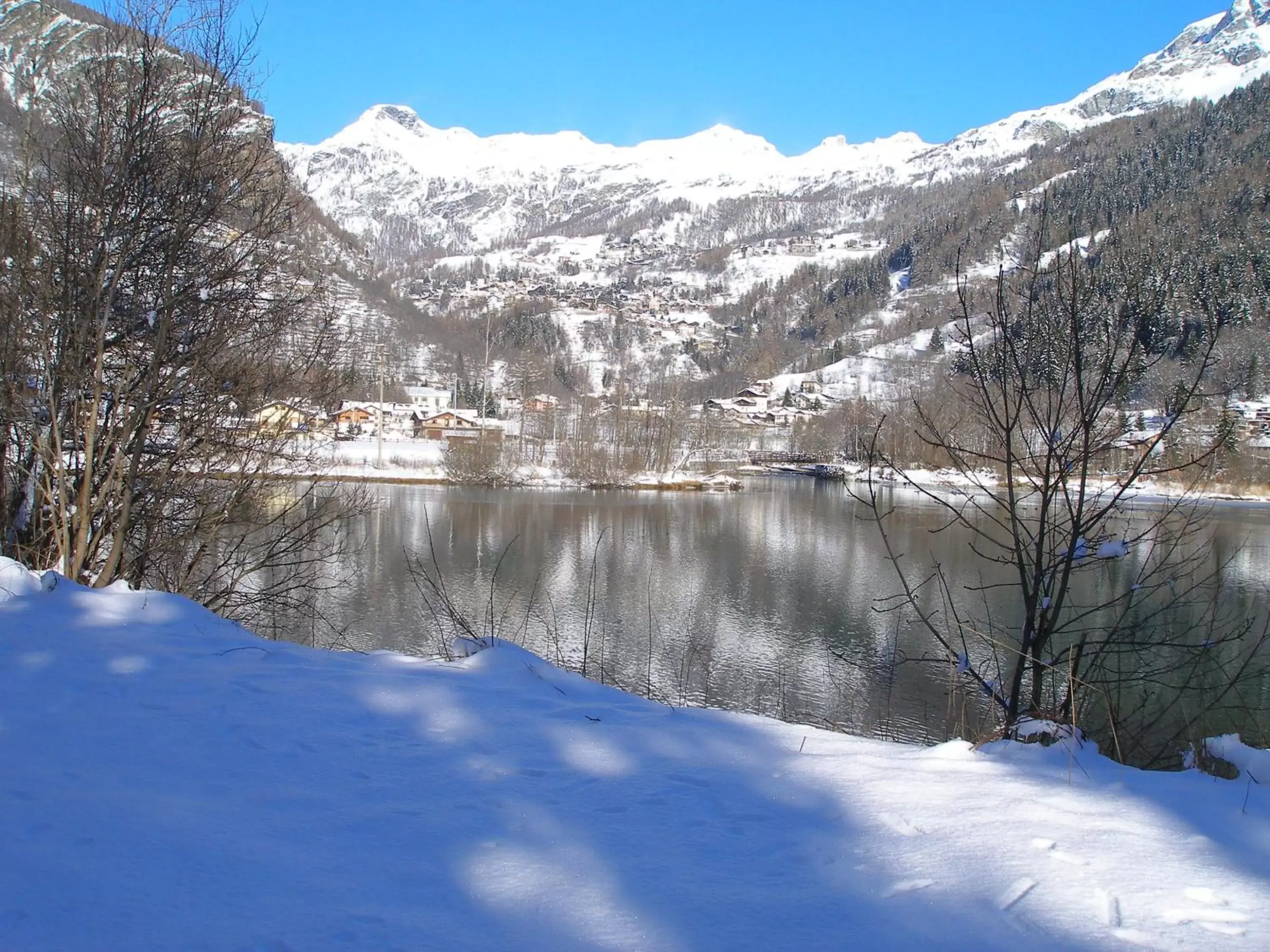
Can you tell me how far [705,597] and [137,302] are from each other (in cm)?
1167

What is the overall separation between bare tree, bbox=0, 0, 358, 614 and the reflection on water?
2242 millimetres

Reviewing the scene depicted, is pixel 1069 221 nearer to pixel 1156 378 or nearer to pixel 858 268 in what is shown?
pixel 1156 378

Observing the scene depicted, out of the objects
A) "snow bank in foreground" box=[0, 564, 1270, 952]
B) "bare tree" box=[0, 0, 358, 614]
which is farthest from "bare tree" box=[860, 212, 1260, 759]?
"bare tree" box=[0, 0, 358, 614]

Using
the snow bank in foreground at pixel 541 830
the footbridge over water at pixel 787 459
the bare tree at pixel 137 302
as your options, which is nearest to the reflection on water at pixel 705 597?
the snow bank in foreground at pixel 541 830

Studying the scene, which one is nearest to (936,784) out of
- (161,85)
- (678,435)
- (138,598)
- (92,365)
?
(138,598)

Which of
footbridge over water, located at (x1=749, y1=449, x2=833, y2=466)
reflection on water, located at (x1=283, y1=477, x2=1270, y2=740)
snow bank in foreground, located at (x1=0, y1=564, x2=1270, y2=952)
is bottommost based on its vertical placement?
reflection on water, located at (x1=283, y1=477, x2=1270, y2=740)

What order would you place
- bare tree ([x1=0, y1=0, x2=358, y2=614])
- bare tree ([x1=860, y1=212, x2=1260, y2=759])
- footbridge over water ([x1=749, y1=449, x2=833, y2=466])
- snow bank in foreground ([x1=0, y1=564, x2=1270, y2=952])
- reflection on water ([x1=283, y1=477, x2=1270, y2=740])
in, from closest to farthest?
snow bank in foreground ([x1=0, y1=564, x2=1270, y2=952])
bare tree ([x1=860, y1=212, x2=1260, y2=759])
bare tree ([x1=0, y1=0, x2=358, y2=614])
reflection on water ([x1=283, y1=477, x2=1270, y2=740])
footbridge over water ([x1=749, y1=449, x2=833, y2=466])

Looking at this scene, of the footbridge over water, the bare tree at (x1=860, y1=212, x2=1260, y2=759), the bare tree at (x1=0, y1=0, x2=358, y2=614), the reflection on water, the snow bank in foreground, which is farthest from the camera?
the footbridge over water

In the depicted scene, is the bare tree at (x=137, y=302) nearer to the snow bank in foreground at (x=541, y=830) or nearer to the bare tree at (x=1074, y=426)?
the snow bank in foreground at (x=541, y=830)

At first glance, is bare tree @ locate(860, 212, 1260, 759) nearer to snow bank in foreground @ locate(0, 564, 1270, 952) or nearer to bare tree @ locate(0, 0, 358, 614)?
snow bank in foreground @ locate(0, 564, 1270, 952)

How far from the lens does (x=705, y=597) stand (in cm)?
1570

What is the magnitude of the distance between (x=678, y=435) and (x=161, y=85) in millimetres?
46516

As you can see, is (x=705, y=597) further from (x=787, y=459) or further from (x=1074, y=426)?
(x=787, y=459)

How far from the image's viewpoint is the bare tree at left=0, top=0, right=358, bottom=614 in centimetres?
548
